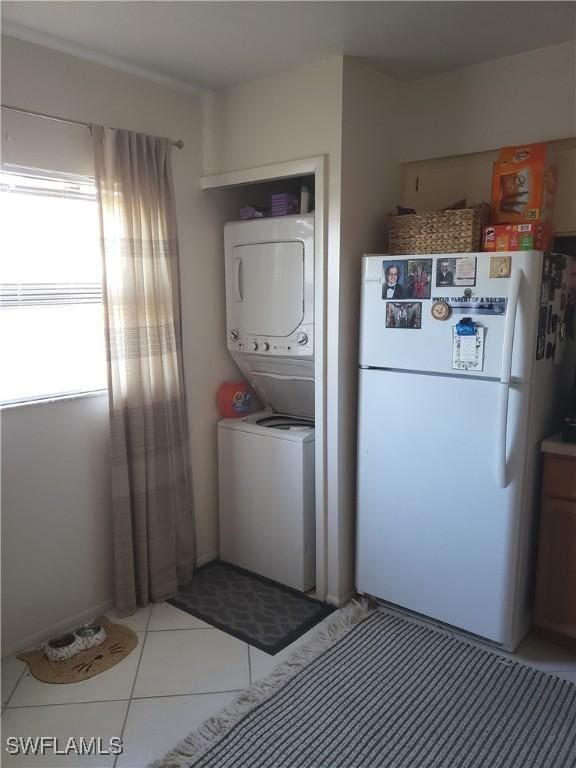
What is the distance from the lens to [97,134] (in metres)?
2.39

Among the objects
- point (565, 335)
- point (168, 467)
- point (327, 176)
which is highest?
point (327, 176)

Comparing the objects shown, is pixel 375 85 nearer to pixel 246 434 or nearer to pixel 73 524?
pixel 246 434

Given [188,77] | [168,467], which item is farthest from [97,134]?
[168,467]

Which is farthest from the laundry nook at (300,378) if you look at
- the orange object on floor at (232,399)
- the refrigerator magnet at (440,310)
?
the orange object on floor at (232,399)

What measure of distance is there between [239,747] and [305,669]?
1.43 feet

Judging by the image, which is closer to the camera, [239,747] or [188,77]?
[239,747]

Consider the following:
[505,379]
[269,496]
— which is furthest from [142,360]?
[505,379]

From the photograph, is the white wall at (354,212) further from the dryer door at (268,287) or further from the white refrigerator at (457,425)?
the dryer door at (268,287)

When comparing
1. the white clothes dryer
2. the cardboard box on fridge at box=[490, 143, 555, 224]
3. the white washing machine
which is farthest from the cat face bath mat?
the cardboard box on fridge at box=[490, 143, 555, 224]

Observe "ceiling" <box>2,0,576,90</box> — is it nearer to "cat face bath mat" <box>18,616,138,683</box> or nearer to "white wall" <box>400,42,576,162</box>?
"white wall" <box>400,42,576,162</box>

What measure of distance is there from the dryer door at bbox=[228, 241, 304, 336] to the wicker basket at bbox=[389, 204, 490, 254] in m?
0.44

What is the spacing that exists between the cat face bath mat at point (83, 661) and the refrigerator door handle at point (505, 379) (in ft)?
5.38

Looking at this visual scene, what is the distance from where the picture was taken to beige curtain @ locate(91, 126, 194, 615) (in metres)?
2.47

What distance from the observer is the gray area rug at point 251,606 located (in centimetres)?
250
